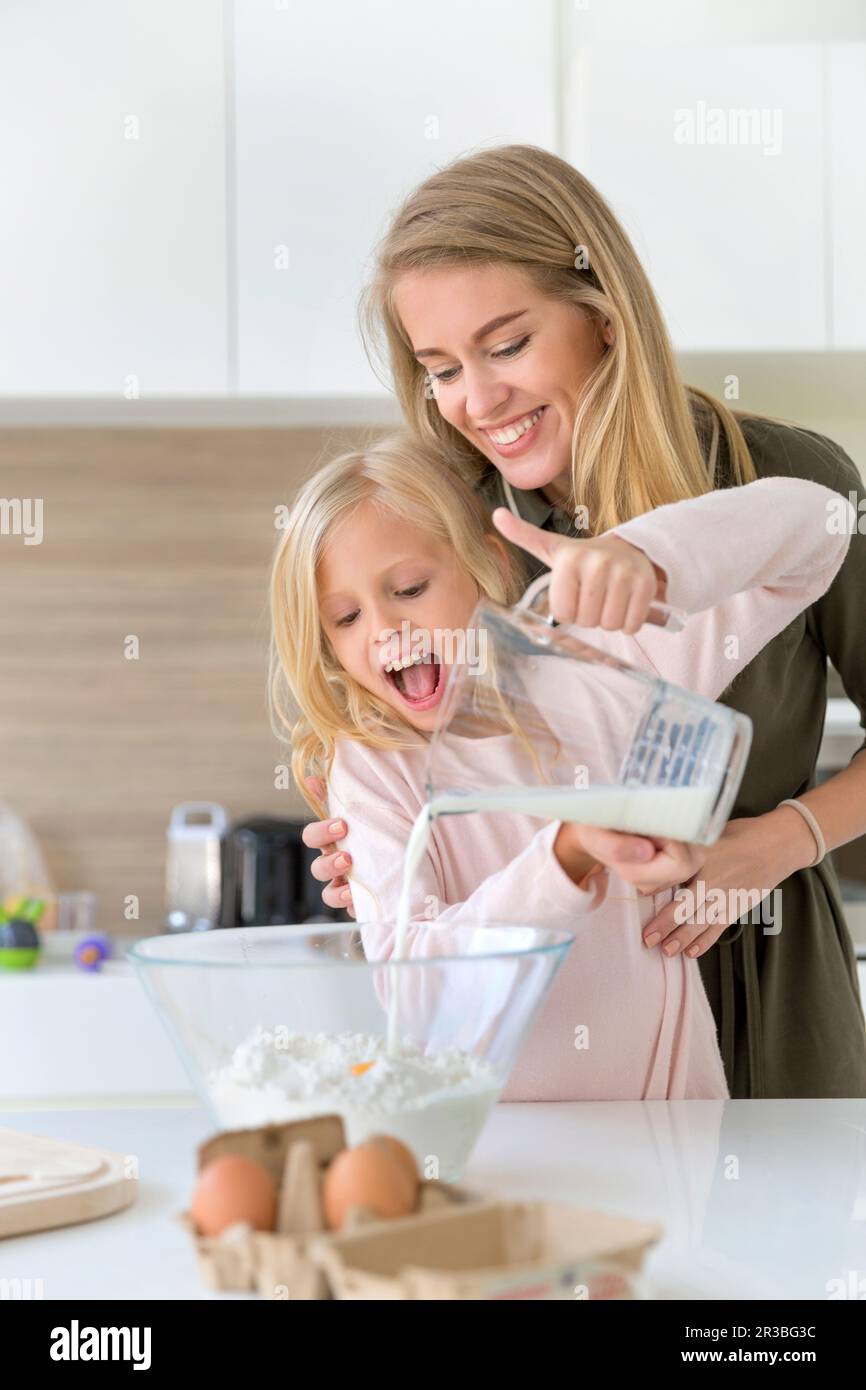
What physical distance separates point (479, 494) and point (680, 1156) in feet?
2.43

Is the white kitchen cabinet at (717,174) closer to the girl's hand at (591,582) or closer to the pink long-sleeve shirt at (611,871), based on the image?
the pink long-sleeve shirt at (611,871)

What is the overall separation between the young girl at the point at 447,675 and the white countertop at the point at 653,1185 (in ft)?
0.36

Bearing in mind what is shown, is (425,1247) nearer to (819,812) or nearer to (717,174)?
(819,812)

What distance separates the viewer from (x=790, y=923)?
1328mm

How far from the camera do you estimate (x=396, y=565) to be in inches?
47.7

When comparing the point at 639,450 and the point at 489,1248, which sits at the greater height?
the point at 639,450

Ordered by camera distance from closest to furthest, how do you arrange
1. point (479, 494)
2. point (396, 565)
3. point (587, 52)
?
1. point (396, 565)
2. point (479, 494)
3. point (587, 52)

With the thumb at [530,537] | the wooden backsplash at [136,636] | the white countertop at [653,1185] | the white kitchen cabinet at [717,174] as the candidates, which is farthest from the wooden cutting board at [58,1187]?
the wooden backsplash at [136,636]

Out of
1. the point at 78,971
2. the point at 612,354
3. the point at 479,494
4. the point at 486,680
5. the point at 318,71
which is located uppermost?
the point at 318,71

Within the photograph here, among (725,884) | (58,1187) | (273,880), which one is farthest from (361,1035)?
(273,880)

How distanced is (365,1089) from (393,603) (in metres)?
0.58

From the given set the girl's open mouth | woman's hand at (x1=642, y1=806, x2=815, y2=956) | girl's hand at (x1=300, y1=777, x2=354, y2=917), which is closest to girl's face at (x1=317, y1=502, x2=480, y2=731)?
the girl's open mouth
